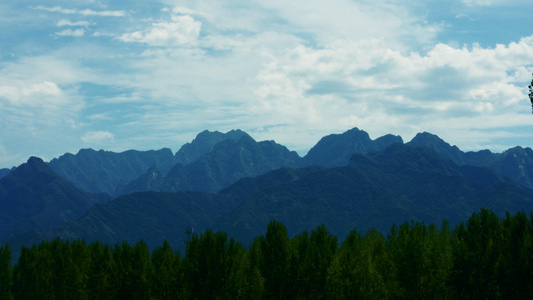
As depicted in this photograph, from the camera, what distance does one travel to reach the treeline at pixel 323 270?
235ft

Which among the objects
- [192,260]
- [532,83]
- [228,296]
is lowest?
[228,296]

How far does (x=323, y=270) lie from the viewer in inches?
2955

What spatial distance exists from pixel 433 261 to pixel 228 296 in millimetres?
28947

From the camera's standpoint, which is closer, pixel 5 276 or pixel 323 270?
pixel 323 270

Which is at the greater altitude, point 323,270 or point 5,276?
point 5,276

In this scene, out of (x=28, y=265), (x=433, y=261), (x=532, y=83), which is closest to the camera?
(x=532, y=83)

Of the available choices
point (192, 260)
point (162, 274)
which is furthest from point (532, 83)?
point (162, 274)

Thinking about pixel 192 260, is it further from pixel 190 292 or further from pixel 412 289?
pixel 412 289

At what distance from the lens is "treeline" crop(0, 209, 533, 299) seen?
71562 millimetres

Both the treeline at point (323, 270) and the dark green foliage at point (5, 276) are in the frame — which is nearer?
the treeline at point (323, 270)

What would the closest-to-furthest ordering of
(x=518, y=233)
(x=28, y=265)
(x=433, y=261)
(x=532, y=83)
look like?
(x=532, y=83), (x=433, y=261), (x=518, y=233), (x=28, y=265)

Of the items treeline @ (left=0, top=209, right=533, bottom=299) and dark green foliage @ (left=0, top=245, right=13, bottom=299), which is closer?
treeline @ (left=0, top=209, right=533, bottom=299)

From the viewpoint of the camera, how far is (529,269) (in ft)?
239

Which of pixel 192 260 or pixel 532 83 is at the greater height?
pixel 532 83
